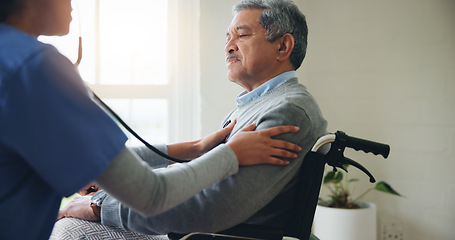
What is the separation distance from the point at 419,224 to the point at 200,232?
1.56m

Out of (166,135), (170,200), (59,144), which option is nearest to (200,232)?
(170,200)

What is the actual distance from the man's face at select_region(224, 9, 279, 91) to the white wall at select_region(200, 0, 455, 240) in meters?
0.76

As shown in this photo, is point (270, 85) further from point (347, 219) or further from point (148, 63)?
point (148, 63)

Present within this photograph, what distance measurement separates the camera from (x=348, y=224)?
1867mm

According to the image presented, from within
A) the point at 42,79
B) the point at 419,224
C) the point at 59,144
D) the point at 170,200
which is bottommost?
the point at 419,224

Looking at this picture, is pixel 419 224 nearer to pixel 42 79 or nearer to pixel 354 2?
pixel 354 2

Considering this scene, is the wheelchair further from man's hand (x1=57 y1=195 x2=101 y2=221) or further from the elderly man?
man's hand (x1=57 y1=195 x2=101 y2=221)

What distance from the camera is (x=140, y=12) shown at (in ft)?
7.06

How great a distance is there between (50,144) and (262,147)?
503 mm

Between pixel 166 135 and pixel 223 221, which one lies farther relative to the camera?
pixel 166 135

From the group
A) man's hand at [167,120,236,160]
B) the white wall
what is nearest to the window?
the white wall

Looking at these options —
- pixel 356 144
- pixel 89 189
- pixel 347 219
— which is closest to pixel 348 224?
pixel 347 219

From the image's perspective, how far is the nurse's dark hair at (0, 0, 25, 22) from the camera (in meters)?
0.72

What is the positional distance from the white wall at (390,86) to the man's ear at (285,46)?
2.65ft
